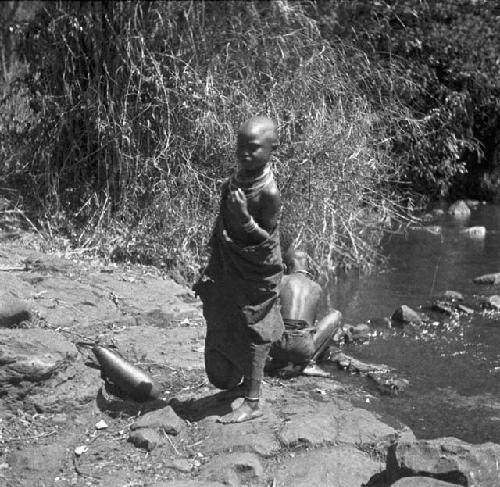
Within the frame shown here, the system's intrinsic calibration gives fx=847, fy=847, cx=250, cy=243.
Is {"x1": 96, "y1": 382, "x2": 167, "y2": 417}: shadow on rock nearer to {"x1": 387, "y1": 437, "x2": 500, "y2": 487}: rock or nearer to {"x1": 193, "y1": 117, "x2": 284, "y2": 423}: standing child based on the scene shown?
{"x1": 193, "y1": 117, "x2": 284, "y2": 423}: standing child

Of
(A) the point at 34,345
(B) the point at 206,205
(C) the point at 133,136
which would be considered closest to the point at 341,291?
(B) the point at 206,205

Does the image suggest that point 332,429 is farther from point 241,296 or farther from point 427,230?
point 427,230

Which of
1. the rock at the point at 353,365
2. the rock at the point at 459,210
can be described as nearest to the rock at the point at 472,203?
the rock at the point at 459,210

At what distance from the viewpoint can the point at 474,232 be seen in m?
12.9

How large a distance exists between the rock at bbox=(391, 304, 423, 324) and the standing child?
Answer: 3510 millimetres

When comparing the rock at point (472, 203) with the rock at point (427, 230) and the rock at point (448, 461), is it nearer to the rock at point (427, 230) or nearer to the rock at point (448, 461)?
the rock at point (427, 230)

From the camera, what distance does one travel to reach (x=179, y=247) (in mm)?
8727

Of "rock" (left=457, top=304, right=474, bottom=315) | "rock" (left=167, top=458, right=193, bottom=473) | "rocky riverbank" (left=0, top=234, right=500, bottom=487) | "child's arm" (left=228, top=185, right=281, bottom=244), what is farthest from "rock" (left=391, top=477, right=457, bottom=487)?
"rock" (left=457, top=304, right=474, bottom=315)

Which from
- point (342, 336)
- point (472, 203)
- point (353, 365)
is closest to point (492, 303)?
point (342, 336)

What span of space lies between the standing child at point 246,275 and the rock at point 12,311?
1.21 m

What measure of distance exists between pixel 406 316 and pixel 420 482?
14.4ft

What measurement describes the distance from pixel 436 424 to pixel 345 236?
15.3 feet

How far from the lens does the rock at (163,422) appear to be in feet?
14.8

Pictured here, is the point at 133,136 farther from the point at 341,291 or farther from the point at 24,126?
the point at 341,291
